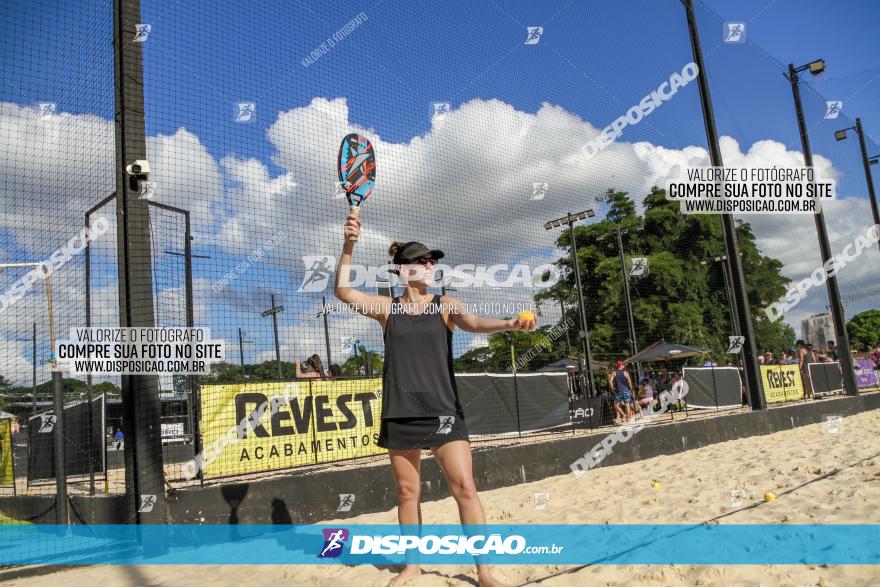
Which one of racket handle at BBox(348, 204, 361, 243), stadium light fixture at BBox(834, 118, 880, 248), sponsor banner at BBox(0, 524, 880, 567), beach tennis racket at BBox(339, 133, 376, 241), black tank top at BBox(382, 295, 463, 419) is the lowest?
sponsor banner at BBox(0, 524, 880, 567)

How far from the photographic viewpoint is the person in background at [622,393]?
12.8 meters

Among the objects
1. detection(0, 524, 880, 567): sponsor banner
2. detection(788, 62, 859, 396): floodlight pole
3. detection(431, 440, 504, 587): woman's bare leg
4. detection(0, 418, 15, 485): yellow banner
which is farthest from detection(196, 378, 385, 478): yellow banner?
detection(788, 62, 859, 396): floodlight pole

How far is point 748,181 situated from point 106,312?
34.6 ft

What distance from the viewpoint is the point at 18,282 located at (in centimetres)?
519

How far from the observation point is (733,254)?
10.1 metres

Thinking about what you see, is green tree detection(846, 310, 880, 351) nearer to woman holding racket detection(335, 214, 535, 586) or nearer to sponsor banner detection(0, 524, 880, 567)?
sponsor banner detection(0, 524, 880, 567)

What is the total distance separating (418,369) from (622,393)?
10.9m

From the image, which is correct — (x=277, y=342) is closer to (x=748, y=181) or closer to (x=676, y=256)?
(x=748, y=181)

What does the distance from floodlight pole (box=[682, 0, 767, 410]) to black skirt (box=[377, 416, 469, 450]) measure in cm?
819

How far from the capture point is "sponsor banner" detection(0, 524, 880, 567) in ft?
9.71

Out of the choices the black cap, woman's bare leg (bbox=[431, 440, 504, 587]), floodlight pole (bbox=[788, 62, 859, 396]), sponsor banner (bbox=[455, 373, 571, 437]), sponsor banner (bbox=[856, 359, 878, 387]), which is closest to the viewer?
woman's bare leg (bbox=[431, 440, 504, 587])

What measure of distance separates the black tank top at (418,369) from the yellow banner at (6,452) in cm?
671

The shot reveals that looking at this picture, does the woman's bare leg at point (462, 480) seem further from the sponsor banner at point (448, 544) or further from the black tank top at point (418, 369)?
the black tank top at point (418, 369)

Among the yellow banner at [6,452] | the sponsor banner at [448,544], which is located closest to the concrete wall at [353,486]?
the sponsor banner at [448,544]
